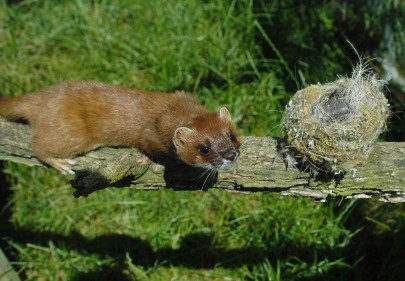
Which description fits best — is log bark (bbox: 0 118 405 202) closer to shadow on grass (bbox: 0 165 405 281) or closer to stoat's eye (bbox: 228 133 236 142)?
stoat's eye (bbox: 228 133 236 142)

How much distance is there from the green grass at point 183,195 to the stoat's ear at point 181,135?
141 centimetres

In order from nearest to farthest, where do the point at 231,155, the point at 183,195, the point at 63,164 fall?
the point at 231,155, the point at 63,164, the point at 183,195

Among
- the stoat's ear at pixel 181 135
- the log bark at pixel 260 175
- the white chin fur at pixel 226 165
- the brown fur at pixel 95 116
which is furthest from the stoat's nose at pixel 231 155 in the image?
the brown fur at pixel 95 116

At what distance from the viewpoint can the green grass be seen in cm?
498

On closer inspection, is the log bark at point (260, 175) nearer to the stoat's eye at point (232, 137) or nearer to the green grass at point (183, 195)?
the stoat's eye at point (232, 137)

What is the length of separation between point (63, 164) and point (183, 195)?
1458 mm

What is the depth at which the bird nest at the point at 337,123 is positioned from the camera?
3141 mm

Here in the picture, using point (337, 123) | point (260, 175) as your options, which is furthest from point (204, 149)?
point (337, 123)

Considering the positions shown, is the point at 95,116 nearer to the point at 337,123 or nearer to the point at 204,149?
the point at 204,149

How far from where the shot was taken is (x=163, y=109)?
4.15 metres

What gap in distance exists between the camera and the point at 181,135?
3.69m

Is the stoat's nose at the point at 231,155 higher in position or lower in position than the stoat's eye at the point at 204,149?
higher

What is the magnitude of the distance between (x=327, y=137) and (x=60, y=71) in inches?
157

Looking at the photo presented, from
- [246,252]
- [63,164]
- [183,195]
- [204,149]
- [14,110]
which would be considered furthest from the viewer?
[183,195]
